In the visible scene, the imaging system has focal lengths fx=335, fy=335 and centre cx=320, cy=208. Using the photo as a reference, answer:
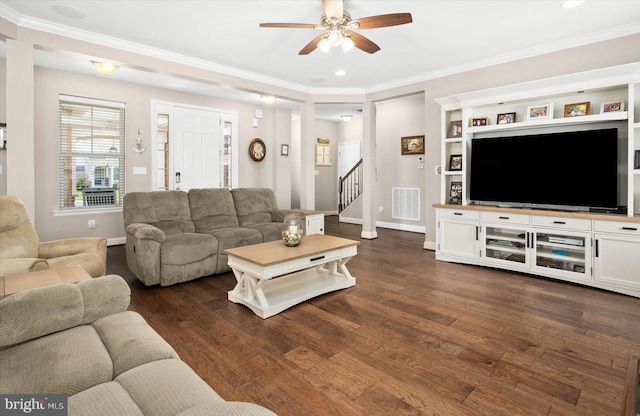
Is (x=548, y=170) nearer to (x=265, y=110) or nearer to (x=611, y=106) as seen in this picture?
(x=611, y=106)

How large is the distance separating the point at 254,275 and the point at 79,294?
4.80 feet

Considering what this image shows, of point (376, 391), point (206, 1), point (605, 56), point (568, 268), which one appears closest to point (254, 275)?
point (376, 391)

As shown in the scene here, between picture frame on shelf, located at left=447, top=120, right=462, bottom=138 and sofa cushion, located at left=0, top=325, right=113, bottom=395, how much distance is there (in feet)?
15.2

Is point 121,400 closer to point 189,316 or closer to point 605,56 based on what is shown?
point 189,316

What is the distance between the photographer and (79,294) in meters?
1.44

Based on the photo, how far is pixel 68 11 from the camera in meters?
3.22

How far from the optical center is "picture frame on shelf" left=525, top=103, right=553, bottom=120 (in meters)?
3.88

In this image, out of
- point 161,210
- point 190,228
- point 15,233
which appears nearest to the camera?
point 15,233

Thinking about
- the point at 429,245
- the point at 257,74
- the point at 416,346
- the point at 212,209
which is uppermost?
the point at 257,74

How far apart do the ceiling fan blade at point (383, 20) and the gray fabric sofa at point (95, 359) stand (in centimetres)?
271

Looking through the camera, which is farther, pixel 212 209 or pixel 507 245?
pixel 212 209

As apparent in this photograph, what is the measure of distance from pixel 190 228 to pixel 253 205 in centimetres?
106

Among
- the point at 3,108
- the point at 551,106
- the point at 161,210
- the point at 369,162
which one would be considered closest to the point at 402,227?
the point at 369,162

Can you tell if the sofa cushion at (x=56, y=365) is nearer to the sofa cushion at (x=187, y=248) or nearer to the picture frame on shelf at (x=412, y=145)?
the sofa cushion at (x=187, y=248)
